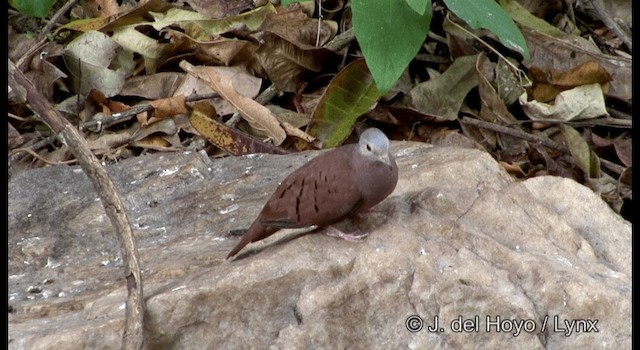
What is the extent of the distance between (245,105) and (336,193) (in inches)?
57.5

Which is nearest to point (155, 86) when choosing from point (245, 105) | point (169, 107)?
point (169, 107)

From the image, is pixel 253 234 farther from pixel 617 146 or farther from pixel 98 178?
pixel 617 146

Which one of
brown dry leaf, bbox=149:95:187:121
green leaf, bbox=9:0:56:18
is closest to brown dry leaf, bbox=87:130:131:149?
brown dry leaf, bbox=149:95:187:121

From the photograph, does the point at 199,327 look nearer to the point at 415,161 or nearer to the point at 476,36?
the point at 415,161

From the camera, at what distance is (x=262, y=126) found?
14.1ft

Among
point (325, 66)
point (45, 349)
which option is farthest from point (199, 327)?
point (325, 66)

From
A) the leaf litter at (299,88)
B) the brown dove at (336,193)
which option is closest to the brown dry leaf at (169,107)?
the leaf litter at (299,88)

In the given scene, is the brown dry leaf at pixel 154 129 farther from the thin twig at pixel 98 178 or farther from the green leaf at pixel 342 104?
the thin twig at pixel 98 178

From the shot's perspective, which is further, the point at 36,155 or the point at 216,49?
the point at 216,49

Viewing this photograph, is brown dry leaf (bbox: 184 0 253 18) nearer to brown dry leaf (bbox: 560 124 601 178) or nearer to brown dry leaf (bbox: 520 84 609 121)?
brown dry leaf (bbox: 520 84 609 121)

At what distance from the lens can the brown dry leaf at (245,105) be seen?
4.29 m

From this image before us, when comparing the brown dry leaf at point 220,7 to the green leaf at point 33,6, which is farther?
the brown dry leaf at point 220,7

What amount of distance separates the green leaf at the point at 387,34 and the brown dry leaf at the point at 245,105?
129cm

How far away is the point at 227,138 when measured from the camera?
417 cm
